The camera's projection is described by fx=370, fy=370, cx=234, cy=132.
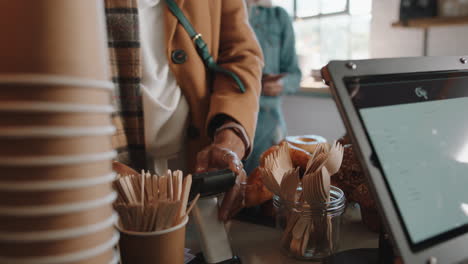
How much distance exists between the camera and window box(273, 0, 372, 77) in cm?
291

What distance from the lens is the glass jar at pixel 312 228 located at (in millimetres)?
533

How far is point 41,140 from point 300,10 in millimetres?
3355

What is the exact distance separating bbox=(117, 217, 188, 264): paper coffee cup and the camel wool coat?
18.2 inches

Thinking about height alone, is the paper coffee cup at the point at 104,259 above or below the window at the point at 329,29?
below

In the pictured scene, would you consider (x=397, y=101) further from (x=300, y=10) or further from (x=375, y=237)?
(x=300, y=10)

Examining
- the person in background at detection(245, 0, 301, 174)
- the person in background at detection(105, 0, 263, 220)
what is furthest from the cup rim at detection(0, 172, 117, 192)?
the person in background at detection(245, 0, 301, 174)

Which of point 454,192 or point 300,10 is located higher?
point 300,10

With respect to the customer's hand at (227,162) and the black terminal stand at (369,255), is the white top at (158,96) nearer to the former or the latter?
the customer's hand at (227,162)

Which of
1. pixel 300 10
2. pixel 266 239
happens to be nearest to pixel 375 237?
pixel 266 239

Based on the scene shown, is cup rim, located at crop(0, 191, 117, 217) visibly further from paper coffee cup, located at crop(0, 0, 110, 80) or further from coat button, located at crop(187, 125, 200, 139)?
coat button, located at crop(187, 125, 200, 139)

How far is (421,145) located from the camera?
414 millimetres

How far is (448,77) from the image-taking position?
0.47 m

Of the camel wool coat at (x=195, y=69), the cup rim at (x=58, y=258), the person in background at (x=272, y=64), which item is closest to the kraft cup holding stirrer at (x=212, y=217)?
the cup rim at (x=58, y=258)

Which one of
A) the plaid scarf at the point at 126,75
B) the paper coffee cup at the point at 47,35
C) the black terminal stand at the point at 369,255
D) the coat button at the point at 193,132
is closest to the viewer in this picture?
the paper coffee cup at the point at 47,35
